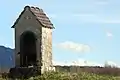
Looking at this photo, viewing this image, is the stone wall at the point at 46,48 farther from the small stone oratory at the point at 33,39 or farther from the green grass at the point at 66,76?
the green grass at the point at 66,76

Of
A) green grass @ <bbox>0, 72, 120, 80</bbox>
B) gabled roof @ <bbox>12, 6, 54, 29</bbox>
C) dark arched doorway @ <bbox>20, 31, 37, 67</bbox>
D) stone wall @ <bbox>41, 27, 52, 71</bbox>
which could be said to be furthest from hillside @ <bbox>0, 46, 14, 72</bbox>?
green grass @ <bbox>0, 72, 120, 80</bbox>

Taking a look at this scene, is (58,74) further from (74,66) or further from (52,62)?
(74,66)

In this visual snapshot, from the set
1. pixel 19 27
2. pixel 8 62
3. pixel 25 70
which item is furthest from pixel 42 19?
pixel 8 62

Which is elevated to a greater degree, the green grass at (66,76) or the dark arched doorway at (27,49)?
the dark arched doorway at (27,49)

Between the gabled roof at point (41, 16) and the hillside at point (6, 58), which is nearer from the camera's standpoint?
the gabled roof at point (41, 16)

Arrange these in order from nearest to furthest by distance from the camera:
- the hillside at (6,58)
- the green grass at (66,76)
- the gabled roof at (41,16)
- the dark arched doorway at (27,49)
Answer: the green grass at (66,76) → the gabled roof at (41,16) → the dark arched doorway at (27,49) → the hillside at (6,58)

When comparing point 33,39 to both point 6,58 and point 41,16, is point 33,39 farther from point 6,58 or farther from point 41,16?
point 6,58

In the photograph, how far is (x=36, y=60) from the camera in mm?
23203

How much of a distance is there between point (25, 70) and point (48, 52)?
1.52 m

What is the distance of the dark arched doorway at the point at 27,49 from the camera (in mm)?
23700

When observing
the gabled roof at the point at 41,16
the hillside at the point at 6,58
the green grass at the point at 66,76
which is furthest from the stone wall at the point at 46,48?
the hillside at the point at 6,58

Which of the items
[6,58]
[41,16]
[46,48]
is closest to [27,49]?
[46,48]

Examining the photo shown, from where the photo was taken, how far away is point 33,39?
23719 mm

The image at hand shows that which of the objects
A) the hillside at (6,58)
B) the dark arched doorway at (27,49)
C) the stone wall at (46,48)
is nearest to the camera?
the stone wall at (46,48)
